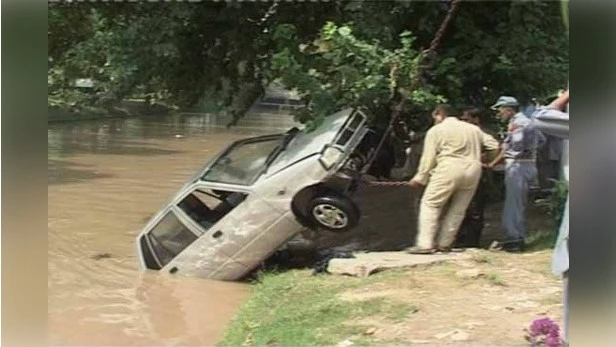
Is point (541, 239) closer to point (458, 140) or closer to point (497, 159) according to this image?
point (497, 159)

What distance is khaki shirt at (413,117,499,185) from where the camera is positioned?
376 cm

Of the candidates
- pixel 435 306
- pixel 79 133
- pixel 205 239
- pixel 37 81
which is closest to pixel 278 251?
pixel 205 239

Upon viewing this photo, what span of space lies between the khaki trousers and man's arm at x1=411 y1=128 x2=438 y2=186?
0.03 m

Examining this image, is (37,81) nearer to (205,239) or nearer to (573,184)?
(205,239)

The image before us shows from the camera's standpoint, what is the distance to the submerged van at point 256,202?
3.80 m

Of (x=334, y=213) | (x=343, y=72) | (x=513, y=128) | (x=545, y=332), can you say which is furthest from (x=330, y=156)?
(x=545, y=332)

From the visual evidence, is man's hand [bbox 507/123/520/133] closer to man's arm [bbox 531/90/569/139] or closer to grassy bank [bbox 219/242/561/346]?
man's arm [bbox 531/90/569/139]

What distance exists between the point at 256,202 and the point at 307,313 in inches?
23.4

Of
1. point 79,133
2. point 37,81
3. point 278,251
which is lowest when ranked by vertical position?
point 278,251

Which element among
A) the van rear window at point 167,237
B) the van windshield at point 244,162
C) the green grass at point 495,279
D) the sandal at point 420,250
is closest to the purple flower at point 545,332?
the green grass at point 495,279

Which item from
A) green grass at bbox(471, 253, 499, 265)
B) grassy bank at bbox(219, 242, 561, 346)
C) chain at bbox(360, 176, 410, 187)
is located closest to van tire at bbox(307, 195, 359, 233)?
chain at bbox(360, 176, 410, 187)

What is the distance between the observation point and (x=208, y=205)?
3.90m

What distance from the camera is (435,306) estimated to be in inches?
145

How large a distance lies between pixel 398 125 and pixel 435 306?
0.86 m
